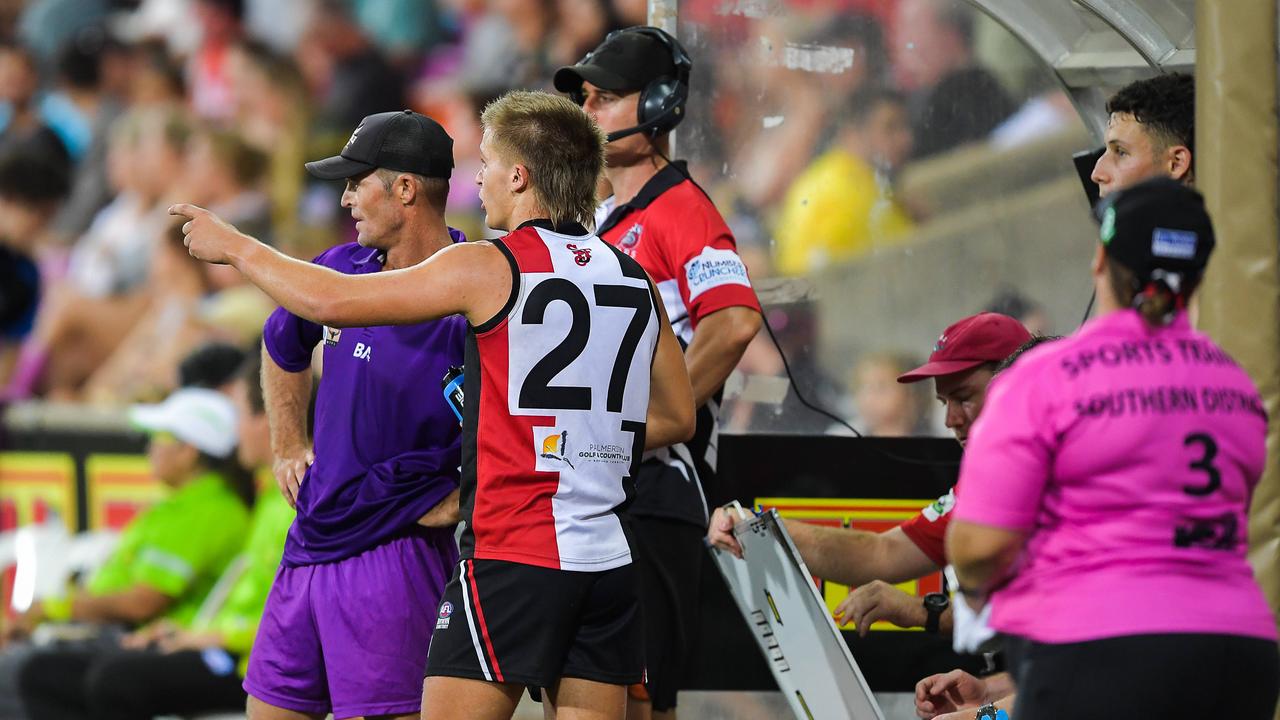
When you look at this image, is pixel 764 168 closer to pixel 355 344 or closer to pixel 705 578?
pixel 705 578

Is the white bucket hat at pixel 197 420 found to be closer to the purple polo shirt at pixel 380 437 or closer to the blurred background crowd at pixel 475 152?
the blurred background crowd at pixel 475 152

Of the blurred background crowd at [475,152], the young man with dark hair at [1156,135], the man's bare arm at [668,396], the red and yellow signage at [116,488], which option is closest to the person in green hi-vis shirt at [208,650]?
the red and yellow signage at [116,488]

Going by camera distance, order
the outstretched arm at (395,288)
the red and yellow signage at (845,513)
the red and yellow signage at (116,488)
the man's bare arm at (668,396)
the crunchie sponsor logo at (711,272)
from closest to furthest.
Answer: the outstretched arm at (395,288), the man's bare arm at (668,396), the crunchie sponsor logo at (711,272), the red and yellow signage at (845,513), the red and yellow signage at (116,488)

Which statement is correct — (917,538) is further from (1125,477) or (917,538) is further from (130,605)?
(130,605)

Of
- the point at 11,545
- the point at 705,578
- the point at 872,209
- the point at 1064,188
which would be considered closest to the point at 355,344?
the point at 705,578

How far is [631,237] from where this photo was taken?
405 centimetres

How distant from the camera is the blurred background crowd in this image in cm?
499

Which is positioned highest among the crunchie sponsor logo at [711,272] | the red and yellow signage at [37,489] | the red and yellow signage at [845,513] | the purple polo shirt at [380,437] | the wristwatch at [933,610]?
the crunchie sponsor logo at [711,272]

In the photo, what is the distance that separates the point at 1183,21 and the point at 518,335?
8.35ft

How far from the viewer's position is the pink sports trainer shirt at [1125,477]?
2266mm

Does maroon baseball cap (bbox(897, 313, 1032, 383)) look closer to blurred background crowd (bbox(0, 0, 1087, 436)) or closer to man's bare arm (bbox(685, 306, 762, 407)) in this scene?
man's bare arm (bbox(685, 306, 762, 407))

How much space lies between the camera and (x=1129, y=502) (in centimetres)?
228

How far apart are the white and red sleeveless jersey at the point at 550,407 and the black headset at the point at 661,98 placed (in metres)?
1.12

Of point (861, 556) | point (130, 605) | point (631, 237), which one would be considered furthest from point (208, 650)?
point (861, 556)
